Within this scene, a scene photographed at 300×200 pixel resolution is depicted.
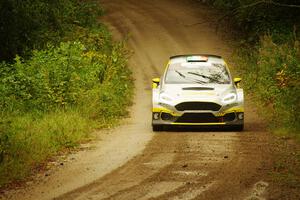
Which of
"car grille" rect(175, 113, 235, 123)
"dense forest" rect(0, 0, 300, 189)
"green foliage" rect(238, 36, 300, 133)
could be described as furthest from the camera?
"green foliage" rect(238, 36, 300, 133)

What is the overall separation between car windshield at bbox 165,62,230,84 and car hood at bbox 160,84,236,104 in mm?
407

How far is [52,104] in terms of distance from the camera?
18781 mm

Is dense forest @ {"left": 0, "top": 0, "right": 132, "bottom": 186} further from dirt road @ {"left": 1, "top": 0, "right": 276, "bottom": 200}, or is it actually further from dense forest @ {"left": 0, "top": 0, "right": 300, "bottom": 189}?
dirt road @ {"left": 1, "top": 0, "right": 276, "bottom": 200}

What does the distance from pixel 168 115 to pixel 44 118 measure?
2.92 meters

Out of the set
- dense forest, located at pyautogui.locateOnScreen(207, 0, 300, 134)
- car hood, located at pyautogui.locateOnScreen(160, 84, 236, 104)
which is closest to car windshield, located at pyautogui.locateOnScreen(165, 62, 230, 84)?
car hood, located at pyautogui.locateOnScreen(160, 84, 236, 104)

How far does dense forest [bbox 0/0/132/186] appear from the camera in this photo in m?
14.0

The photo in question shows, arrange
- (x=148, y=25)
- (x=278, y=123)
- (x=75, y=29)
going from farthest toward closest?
(x=148, y=25), (x=75, y=29), (x=278, y=123)

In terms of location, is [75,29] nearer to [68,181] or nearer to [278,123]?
[278,123]

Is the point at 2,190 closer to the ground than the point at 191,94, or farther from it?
closer to the ground

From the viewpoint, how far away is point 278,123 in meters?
17.7

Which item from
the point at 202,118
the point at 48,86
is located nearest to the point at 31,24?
the point at 48,86

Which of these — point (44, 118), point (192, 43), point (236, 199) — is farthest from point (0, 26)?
point (236, 199)

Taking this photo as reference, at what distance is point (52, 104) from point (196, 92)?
402cm

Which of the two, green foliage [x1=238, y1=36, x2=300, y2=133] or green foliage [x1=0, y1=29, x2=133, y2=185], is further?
green foliage [x1=238, y1=36, x2=300, y2=133]
